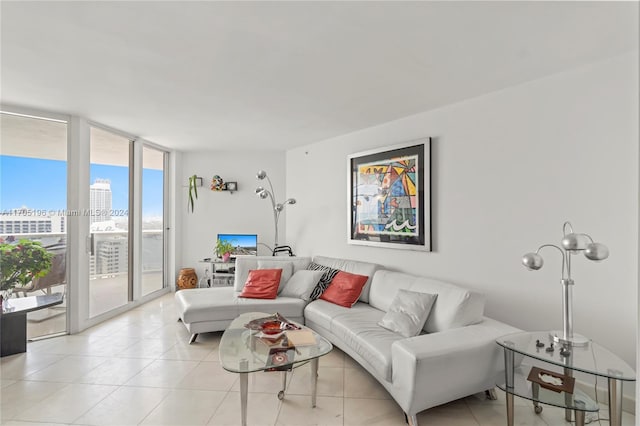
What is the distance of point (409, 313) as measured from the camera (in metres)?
2.86

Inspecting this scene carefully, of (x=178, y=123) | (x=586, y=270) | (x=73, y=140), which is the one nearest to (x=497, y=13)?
(x=586, y=270)

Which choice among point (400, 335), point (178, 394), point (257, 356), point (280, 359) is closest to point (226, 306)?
point (178, 394)

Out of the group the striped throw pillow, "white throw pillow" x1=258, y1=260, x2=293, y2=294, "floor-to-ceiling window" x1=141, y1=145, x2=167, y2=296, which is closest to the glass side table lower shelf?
the striped throw pillow

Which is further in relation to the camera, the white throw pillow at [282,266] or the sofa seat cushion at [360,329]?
the white throw pillow at [282,266]

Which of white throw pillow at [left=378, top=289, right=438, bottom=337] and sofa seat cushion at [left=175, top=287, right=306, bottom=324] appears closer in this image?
white throw pillow at [left=378, top=289, right=438, bottom=337]

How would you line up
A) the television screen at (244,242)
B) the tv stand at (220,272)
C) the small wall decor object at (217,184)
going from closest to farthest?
the tv stand at (220,272) < the television screen at (244,242) < the small wall decor object at (217,184)

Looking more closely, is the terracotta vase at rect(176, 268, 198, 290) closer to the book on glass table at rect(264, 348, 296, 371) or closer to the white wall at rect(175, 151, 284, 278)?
the white wall at rect(175, 151, 284, 278)

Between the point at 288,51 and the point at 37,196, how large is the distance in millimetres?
3257

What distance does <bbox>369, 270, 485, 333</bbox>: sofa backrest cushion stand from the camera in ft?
8.68

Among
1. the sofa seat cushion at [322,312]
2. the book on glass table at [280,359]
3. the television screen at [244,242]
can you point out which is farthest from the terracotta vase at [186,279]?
the book on glass table at [280,359]

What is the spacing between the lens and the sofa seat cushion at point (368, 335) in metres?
2.45

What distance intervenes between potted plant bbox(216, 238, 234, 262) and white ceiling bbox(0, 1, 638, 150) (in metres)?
2.48

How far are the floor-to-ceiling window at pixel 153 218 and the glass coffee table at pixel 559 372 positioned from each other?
500 cm

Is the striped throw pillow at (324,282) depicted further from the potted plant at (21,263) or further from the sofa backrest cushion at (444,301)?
the potted plant at (21,263)
